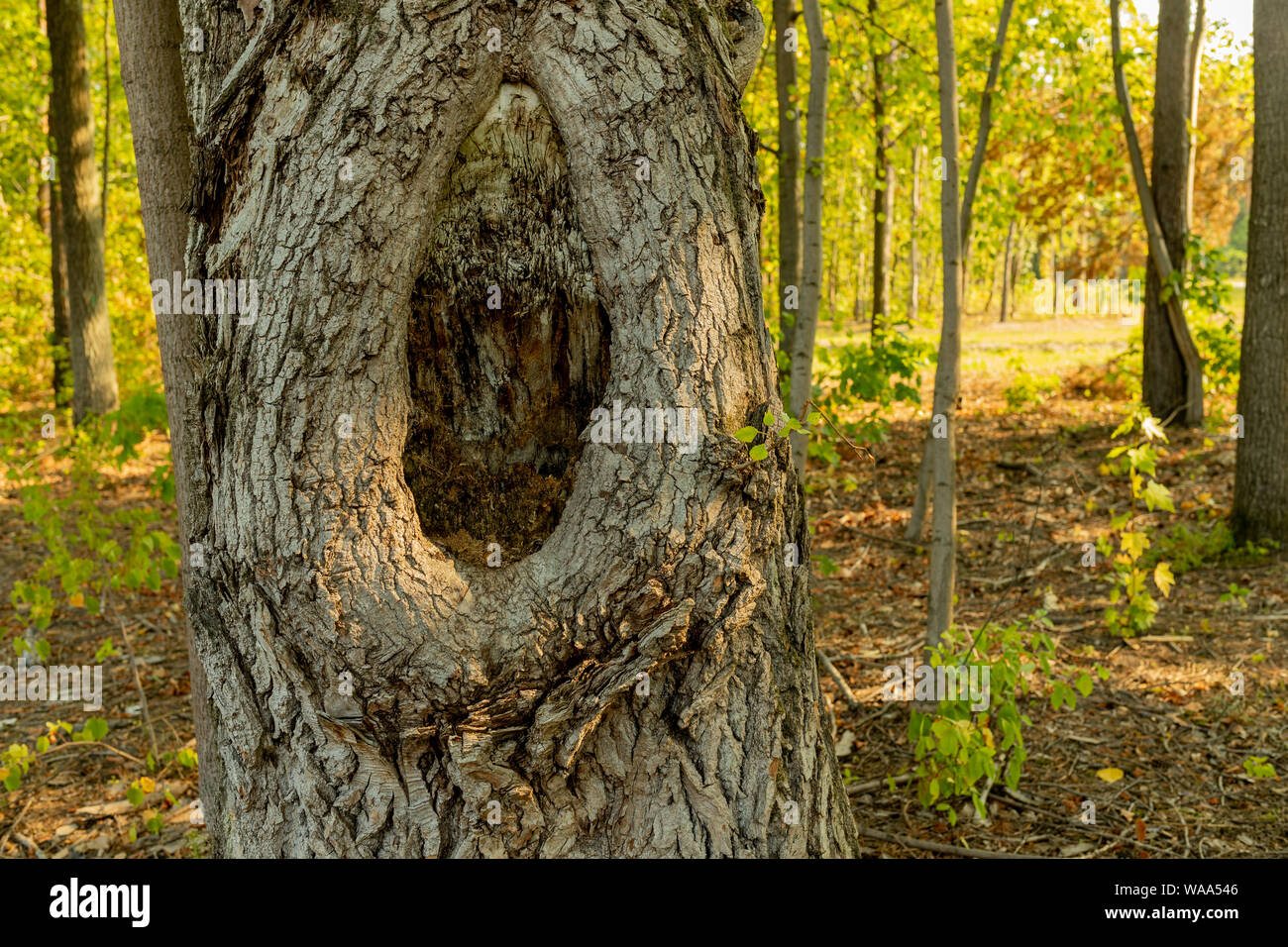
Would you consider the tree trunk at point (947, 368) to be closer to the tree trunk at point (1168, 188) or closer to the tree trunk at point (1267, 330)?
the tree trunk at point (1267, 330)

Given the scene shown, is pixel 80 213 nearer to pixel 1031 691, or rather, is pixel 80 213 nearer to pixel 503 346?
pixel 503 346

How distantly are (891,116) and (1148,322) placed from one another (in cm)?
424

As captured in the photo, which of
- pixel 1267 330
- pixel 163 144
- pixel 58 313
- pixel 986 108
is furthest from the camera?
pixel 58 313

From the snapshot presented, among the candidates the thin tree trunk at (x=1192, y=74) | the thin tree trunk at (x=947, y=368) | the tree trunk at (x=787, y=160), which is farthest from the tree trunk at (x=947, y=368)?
the thin tree trunk at (x=1192, y=74)

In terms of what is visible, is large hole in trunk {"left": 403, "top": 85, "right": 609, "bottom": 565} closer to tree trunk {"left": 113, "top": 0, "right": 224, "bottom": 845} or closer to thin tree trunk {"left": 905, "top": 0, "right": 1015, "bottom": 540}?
tree trunk {"left": 113, "top": 0, "right": 224, "bottom": 845}

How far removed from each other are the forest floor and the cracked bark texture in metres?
1.50

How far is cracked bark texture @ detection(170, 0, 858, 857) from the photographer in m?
2.11

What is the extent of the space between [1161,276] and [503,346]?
7.67 metres

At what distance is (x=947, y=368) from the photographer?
4.20 meters

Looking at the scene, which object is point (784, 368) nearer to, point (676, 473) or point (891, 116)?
point (676, 473)

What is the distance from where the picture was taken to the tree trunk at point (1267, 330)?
5.68m

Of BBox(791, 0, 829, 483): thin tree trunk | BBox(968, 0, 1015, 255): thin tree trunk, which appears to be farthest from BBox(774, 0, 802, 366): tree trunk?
BBox(791, 0, 829, 483): thin tree trunk

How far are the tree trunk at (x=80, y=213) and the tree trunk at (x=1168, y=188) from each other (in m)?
11.3

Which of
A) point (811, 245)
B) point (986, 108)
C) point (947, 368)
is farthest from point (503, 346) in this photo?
point (986, 108)
